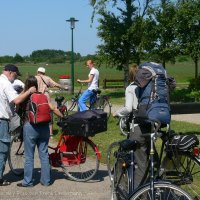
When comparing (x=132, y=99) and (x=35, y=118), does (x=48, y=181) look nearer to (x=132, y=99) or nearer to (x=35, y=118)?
(x=35, y=118)

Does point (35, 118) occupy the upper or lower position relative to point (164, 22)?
lower

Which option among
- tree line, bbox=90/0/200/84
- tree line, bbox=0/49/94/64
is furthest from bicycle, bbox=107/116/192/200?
tree line, bbox=0/49/94/64

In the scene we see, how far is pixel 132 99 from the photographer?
645 cm

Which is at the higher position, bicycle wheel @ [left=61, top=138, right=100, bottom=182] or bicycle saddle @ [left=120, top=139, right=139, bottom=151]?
bicycle saddle @ [left=120, top=139, right=139, bottom=151]

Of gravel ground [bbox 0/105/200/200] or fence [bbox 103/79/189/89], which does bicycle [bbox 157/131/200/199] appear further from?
fence [bbox 103/79/189/89]

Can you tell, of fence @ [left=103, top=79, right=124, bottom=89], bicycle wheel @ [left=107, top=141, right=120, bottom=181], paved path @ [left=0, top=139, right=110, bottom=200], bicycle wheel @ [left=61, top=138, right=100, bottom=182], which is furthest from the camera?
fence @ [left=103, top=79, right=124, bottom=89]

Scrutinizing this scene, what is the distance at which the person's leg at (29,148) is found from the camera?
7.18 metres

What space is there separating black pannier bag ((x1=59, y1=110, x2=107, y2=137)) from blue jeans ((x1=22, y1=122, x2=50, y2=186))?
0.29 meters

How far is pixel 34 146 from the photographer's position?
7.31 m

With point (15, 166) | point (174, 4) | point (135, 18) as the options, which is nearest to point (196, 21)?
point (174, 4)

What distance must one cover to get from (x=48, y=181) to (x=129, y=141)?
2.40 meters

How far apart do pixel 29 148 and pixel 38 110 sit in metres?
0.60

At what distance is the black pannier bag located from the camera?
7148 millimetres

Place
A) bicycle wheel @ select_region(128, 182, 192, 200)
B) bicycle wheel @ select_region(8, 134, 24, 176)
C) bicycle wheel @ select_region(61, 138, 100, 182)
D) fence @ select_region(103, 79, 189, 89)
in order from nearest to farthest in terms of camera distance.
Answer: bicycle wheel @ select_region(128, 182, 192, 200) < bicycle wheel @ select_region(61, 138, 100, 182) < bicycle wheel @ select_region(8, 134, 24, 176) < fence @ select_region(103, 79, 189, 89)
